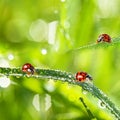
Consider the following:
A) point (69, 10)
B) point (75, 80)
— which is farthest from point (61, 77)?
point (69, 10)

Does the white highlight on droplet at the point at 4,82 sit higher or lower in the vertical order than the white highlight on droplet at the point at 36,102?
higher

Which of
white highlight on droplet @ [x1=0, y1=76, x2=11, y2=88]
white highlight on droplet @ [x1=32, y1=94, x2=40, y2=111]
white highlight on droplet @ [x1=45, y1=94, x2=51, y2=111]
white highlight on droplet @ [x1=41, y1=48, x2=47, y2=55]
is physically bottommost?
white highlight on droplet @ [x1=45, y1=94, x2=51, y2=111]

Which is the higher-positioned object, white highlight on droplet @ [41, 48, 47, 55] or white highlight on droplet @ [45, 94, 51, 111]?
white highlight on droplet @ [41, 48, 47, 55]

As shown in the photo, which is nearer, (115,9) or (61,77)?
(61,77)

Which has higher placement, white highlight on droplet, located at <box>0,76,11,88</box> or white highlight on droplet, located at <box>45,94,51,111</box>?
white highlight on droplet, located at <box>0,76,11,88</box>

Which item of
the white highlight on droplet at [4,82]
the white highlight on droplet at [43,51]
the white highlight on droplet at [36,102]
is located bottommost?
the white highlight on droplet at [36,102]

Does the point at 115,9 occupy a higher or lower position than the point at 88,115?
higher

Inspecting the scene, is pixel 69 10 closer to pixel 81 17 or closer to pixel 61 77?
pixel 81 17

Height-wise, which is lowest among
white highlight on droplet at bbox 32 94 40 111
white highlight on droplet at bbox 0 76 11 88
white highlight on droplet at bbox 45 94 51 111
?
white highlight on droplet at bbox 45 94 51 111
